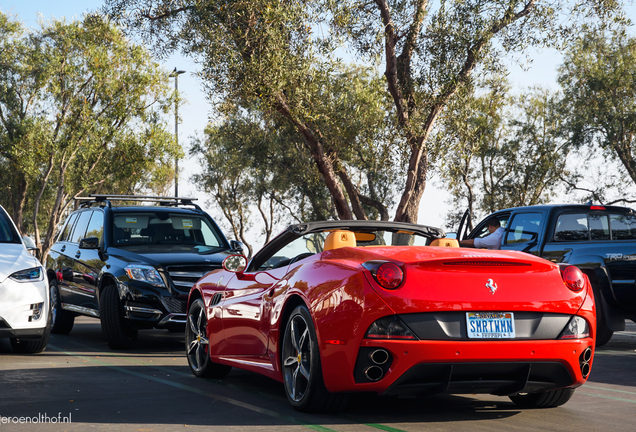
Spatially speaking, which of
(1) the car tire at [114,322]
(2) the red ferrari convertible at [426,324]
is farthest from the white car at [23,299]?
(2) the red ferrari convertible at [426,324]

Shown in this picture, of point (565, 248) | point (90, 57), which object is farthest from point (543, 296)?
point (90, 57)

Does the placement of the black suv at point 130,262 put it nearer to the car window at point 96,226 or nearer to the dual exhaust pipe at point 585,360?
the car window at point 96,226

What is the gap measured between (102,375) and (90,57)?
31.7 meters

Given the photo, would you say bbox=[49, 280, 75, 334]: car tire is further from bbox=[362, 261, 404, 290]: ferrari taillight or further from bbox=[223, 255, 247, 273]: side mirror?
bbox=[362, 261, 404, 290]: ferrari taillight

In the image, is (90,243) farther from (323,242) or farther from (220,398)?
(323,242)

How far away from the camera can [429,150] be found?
67.1ft

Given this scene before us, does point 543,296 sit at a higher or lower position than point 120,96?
lower

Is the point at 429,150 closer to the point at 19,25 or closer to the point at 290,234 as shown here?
the point at 290,234

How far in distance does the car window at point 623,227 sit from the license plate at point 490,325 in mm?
6327

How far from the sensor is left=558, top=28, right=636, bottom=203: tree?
106 feet

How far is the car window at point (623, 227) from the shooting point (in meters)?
10.7

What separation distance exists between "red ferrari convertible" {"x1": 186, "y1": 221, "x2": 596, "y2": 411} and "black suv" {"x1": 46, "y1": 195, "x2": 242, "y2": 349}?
412 cm

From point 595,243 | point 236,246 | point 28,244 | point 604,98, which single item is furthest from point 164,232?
point 604,98

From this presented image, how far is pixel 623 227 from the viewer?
10711 mm
